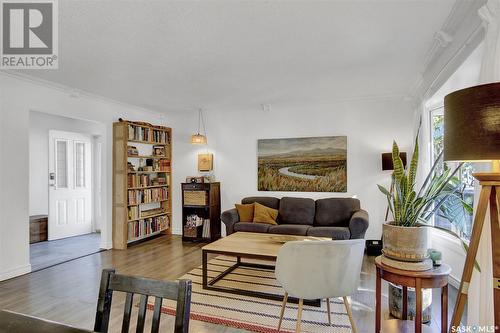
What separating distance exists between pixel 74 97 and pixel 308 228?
159 inches

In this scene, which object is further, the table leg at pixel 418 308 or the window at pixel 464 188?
the window at pixel 464 188

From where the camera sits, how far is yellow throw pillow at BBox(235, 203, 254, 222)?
496 cm

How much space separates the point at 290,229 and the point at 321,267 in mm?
2306

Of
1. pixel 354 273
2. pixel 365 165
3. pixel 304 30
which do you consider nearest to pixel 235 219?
pixel 365 165

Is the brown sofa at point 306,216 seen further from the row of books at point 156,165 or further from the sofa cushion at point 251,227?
the row of books at point 156,165

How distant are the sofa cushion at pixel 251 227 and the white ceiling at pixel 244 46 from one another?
2085 mm

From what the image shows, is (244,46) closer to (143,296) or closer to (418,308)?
(143,296)

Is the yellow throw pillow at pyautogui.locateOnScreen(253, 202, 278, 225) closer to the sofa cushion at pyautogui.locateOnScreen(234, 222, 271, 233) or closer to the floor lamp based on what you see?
the sofa cushion at pyautogui.locateOnScreen(234, 222, 271, 233)

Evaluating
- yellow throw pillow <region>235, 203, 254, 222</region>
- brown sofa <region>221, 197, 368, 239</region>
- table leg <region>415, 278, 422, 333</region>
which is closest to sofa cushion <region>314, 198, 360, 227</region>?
brown sofa <region>221, 197, 368, 239</region>

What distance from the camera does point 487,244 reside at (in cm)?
166

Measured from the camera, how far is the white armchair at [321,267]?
215 cm

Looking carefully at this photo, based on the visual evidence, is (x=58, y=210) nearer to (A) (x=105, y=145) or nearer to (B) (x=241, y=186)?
(A) (x=105, y=145)

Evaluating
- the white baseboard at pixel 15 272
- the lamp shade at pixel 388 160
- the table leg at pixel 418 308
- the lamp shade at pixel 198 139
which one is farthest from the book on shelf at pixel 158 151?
the table leg at pixel 418 308

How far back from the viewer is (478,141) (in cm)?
127
